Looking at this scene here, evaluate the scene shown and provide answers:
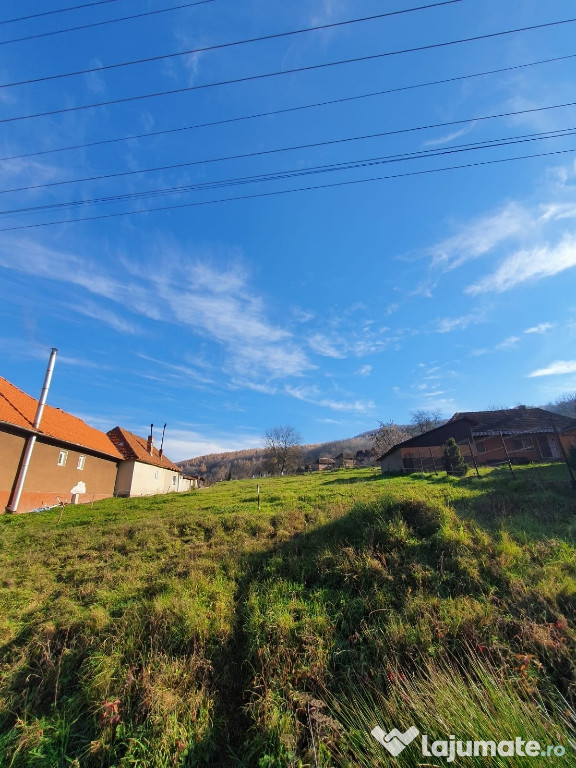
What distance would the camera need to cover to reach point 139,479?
28.8 meters

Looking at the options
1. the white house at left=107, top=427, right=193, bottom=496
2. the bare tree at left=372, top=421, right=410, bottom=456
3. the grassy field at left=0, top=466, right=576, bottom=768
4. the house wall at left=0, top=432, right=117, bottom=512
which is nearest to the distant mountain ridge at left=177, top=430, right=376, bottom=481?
the bare tree at left=372, top=421, right=410, bottom=456

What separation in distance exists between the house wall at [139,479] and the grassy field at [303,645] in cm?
1980

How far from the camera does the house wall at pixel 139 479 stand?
27348 mm

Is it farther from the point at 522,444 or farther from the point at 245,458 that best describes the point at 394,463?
the point at 245,458

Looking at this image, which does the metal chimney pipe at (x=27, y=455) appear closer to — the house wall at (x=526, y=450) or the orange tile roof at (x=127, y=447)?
the orange tile roof at (x=127, y=447)

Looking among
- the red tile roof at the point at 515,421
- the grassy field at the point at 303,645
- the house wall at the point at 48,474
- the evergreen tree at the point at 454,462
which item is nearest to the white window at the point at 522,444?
the red tile roof at the point at 515,421

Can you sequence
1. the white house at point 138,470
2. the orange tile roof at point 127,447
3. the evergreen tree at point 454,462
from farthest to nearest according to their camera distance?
the orange tile roof at point 127,447, the white house at point 138,470, the evergreen tree at point 454,462

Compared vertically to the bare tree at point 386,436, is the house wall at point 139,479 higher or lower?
lower

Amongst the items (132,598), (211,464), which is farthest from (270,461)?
(132,598)

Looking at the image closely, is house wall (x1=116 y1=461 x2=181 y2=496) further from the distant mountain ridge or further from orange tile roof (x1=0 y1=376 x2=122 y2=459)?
the distant mountain ridge

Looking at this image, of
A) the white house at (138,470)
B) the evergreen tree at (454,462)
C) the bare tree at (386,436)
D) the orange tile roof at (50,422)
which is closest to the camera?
the orange tile roof at (50,422)

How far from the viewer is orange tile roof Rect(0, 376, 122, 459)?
59.7 feet

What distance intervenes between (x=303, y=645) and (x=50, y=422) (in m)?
24.1

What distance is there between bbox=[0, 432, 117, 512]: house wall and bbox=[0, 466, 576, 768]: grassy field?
10714 mm
